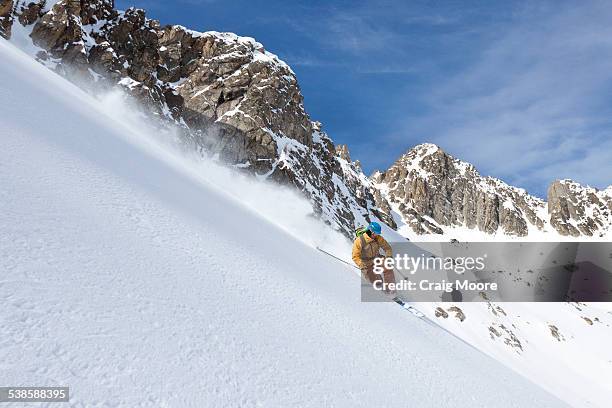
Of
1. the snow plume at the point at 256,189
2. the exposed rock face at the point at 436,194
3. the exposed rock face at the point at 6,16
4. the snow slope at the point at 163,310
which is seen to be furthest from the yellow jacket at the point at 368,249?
the exposed rock face at the point at 436,194

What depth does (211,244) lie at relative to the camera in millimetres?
6660

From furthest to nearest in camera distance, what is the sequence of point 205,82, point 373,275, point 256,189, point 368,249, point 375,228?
1. point 205,82
2. point 256,189
3. point 368,249
4. point 375,228
5. point 373,275

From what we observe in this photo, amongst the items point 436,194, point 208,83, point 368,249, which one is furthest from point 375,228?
point 436,194

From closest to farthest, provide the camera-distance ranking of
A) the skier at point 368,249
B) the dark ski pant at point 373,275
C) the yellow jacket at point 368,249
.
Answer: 1. the dark ski pant at point 373,275
2. the skier at point 368,249
3. the yellow jacket at point 368,249

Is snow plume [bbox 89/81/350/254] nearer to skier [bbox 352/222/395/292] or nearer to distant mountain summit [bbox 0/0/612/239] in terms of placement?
distant mountain summit [bbox 0/0/612/239]

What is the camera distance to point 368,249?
11859 millimetres

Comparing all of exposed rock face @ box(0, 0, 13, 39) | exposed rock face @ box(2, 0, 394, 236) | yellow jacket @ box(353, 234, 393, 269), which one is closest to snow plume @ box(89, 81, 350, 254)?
exposed rock face @ box(2, 0, 394, 236)

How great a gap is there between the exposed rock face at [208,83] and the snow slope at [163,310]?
6248 cm

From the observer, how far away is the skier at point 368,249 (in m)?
11.5

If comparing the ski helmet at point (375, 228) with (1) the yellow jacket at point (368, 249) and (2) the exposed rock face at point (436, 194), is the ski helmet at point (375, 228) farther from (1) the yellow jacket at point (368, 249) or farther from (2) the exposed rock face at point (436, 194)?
(2) the exposed rock face at point (436, 194)

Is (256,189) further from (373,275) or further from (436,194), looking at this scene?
(436,194)

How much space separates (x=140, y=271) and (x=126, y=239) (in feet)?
2.55

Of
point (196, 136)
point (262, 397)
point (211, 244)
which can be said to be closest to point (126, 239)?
point (211, 244)

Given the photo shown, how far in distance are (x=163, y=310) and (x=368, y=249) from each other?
334 inches
